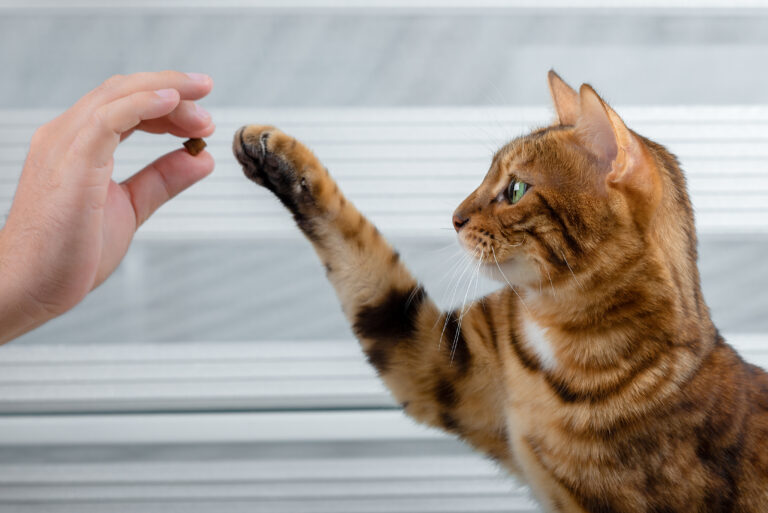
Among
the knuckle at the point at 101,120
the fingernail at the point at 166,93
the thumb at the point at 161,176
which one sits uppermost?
the fingernail at the point at 166,93

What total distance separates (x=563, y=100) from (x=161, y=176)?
1.39ft

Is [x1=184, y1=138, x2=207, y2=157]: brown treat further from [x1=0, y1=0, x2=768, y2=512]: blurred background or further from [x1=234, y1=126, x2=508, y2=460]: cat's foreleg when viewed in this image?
[x1=0, y1=0, x2=768, y2=512]: blurred background

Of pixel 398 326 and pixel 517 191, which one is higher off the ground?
pixel 517 191

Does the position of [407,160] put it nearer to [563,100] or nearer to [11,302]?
[563,100]

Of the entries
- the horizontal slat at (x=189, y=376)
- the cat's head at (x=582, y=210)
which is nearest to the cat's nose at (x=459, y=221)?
the cat's head at (x=582, y=210)

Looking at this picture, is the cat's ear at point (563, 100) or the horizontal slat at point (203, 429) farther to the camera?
the horizontal slat at point (203, 429)

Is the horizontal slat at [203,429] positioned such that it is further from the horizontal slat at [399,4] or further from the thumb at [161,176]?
the horizontal slat at [399,4]

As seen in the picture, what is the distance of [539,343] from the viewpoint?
69cm

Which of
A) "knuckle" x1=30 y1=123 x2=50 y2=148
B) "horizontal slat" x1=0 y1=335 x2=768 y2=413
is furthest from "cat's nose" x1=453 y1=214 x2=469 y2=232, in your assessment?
"horizontal slat" x1=0 y1=335 x2=768 y2=413

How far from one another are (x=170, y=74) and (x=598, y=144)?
0.39 metres

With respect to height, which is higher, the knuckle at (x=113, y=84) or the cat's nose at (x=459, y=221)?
the knuckle at (x=113, y=84)

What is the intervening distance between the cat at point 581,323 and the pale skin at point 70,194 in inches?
Answer: 3.5

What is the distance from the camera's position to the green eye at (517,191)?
663 millimetres

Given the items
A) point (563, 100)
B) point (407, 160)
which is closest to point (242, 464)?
point (407, 160)
